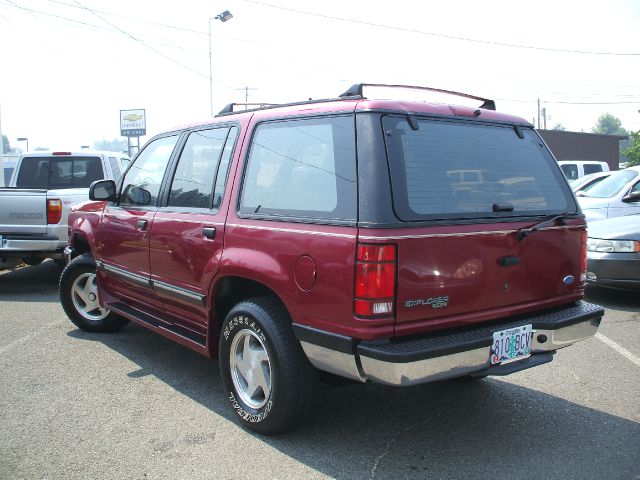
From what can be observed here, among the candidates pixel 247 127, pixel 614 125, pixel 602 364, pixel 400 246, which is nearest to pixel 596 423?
pixel 602 364

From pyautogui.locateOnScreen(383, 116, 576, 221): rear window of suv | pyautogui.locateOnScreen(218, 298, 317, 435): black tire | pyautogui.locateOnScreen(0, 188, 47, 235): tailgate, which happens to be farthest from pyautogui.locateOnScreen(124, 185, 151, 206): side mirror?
pyautogui.locateOnScreen(0, 188, 47, 235): tailgate

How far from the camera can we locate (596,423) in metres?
3.70

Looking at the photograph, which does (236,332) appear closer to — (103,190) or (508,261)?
(508,261)

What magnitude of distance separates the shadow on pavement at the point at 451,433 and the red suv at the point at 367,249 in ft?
1.34

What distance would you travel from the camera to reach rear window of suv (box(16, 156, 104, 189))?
31.6 feet

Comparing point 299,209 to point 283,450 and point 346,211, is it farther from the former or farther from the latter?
point 283,450

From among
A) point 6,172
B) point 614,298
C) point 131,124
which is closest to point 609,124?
point 131,124

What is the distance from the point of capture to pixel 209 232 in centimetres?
378

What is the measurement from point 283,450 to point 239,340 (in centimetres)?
72

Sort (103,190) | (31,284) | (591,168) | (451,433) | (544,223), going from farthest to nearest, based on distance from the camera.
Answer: (591,168)
(31,284)
(103,190)
(451,433)
(544,223)

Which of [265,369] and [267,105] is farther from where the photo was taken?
[267,105]

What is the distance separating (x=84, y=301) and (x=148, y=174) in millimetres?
1801

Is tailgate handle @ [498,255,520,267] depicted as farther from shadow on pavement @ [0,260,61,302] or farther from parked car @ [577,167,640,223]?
shadow on pavement @ [0,260,61,302]

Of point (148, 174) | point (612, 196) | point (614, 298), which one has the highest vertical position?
point (148, 174)
